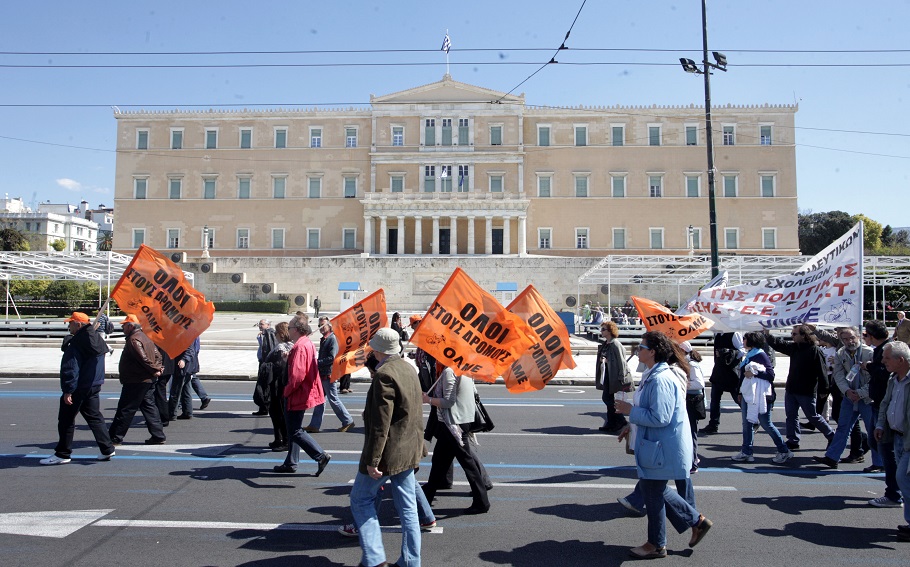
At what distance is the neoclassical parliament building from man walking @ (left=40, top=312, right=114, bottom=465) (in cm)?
4499

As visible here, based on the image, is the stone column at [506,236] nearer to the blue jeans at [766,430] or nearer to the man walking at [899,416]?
the blue jeans at [766,430]

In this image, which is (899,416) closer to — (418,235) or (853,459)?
(853,459)

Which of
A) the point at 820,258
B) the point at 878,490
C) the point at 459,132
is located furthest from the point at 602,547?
the point at 459,132

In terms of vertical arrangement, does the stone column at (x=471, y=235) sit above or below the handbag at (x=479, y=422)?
above

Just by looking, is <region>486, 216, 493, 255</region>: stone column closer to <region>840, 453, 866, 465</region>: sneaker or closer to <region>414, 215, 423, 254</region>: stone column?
<region>414, 215, 423, 254</region>: stone column

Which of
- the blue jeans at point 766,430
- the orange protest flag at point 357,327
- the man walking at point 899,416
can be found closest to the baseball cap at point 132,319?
the orange protest flag at point 357,327

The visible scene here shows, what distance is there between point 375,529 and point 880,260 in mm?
25280

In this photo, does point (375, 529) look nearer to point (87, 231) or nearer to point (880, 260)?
point (880, 260)

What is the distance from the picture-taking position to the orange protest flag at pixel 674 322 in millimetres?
8891

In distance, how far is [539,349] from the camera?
716cm

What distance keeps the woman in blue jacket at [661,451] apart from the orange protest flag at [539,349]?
92.6 inches

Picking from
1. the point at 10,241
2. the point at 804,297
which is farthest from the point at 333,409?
the point at 10,241

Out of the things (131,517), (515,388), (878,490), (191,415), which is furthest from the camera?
(191,415)

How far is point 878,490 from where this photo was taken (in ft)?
21.0
